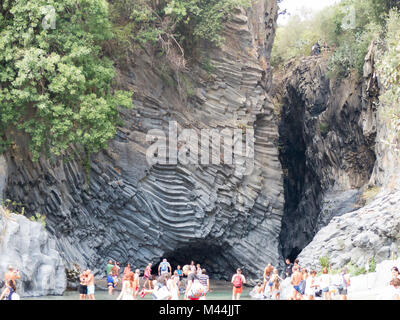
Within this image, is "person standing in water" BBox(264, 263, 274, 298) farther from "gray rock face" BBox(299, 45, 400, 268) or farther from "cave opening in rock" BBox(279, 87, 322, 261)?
"cave opening in rock" BBox(279, 87, 322, 261)

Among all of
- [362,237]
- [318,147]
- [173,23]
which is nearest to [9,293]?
[362,237]

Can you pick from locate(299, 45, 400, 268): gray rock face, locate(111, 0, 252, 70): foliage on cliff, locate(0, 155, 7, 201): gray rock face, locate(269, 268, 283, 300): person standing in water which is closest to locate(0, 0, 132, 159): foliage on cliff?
locate(0, 155, 7, 201): gray rock face

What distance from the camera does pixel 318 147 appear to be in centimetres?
3484

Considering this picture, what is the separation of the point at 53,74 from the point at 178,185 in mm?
8822

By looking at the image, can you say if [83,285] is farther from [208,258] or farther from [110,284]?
[208,258]

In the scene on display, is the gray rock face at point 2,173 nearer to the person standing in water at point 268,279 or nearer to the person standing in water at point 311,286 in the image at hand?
the person standing in water at point 268,279

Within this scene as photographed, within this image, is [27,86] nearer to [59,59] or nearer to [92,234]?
[59,59]

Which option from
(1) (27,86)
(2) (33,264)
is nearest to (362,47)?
(1) (27,86)

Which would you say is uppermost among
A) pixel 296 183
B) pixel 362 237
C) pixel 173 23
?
pixel 173 23

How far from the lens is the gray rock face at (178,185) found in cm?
2514

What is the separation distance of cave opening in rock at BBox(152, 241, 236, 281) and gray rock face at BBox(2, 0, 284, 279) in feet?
0.20

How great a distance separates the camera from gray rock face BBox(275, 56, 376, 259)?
31984 millimetres

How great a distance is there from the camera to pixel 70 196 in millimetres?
25297
